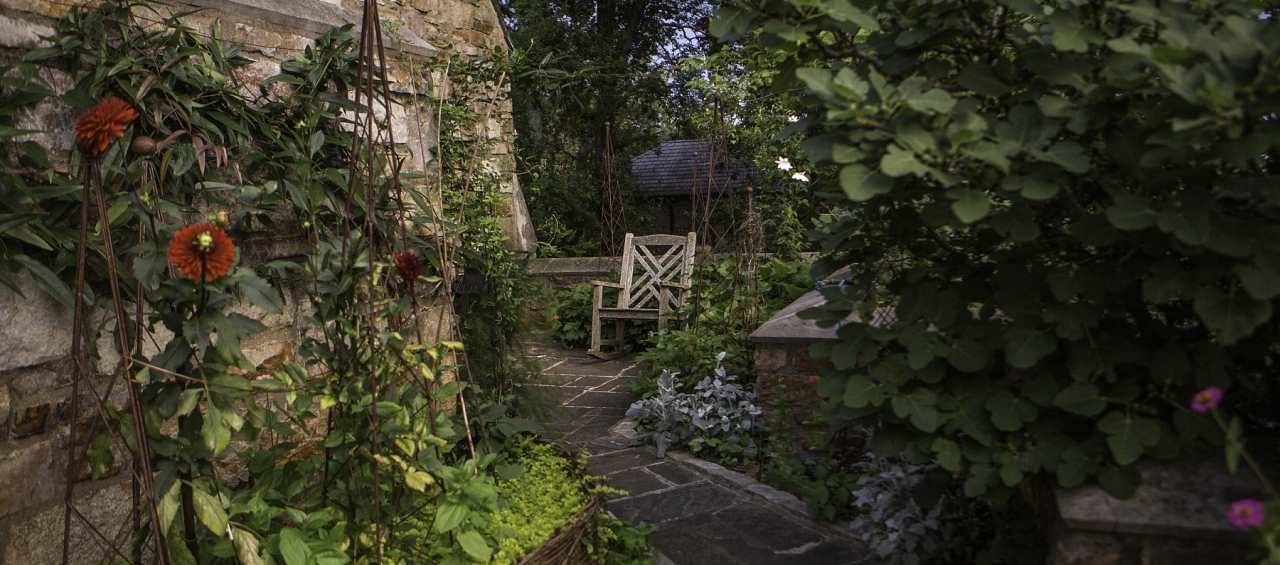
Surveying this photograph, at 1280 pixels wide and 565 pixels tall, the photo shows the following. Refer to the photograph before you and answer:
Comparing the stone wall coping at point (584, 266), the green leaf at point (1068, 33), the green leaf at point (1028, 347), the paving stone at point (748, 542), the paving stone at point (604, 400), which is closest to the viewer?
the green leaf at point (1068, 33)

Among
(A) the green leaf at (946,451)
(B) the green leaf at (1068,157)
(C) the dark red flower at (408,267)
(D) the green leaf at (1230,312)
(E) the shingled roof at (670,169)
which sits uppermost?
(E) the shingled roof at (670,169)

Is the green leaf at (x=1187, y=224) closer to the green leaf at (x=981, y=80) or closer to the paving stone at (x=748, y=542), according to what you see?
the green leaf at (x=981, y=80)

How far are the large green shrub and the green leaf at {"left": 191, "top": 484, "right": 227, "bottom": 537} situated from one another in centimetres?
126

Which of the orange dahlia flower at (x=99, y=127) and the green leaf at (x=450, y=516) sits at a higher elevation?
the orange dahlia flower at (x=99, y=127)

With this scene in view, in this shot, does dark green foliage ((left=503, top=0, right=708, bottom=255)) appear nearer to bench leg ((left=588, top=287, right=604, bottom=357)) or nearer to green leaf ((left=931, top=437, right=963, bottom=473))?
bench leg ((left=588, top=287, right=604, bottom=357))

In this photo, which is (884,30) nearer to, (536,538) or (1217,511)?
(1217,511)

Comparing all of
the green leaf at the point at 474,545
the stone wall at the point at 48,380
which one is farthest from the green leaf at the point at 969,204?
the stone wall at the point at 48,380

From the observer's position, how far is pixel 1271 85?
104 centimetres

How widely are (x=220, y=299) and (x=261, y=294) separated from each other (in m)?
0.08

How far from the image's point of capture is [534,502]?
2.18 meters

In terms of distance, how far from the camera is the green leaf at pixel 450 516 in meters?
1.47

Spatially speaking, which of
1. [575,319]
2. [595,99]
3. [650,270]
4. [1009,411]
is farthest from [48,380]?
[595,99]

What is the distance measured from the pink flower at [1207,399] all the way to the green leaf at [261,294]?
165cm

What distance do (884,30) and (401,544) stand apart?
1537 millimetres
